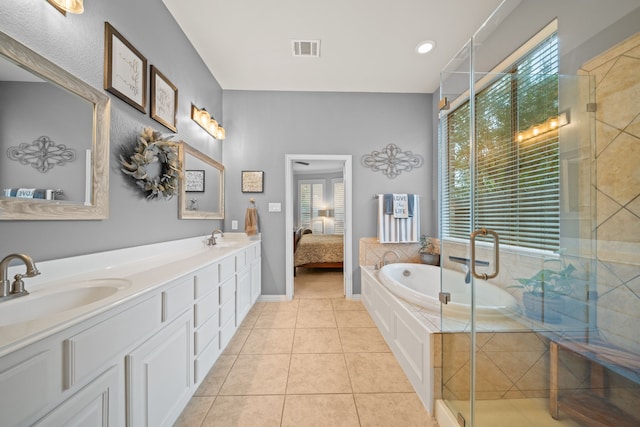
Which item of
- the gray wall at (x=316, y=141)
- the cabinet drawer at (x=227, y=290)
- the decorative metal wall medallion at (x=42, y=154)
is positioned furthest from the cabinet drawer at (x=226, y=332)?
the decorative metal wall medallion at (x=42, y=154)

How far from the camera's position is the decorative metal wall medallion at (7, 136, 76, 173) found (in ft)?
2.97

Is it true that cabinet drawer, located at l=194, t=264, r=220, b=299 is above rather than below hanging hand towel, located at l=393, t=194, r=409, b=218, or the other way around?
below

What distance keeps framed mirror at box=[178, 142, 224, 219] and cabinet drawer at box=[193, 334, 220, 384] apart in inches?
42.5

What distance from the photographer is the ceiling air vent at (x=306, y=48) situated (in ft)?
7.33

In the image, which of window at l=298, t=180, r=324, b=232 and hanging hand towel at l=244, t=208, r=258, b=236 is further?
window at l=298, t=180, r=324, b=232

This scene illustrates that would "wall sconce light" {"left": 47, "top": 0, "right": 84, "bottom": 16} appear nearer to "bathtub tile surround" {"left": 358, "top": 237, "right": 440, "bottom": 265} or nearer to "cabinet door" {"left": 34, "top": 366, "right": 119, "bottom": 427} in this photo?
"cabinet door" {"left": 34, "top": 366, "right": 119, "bottom": 427}

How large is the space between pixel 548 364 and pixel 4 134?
247 centimetres

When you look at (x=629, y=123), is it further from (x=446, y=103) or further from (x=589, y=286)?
(x=446, y=103)

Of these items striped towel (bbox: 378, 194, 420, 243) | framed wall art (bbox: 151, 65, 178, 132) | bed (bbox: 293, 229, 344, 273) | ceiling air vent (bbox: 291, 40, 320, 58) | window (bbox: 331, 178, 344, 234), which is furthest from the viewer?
window (bbox: 331, 178, 344, 234)

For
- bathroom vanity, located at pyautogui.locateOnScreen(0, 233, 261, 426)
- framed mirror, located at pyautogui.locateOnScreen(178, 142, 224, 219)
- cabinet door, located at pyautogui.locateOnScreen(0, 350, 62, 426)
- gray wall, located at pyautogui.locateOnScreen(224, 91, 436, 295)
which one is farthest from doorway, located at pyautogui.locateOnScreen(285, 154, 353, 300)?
cabinet door, located at pyautogui.locateOnScreen(0, 350, 62, 426)

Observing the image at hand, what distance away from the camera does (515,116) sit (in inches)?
48.7

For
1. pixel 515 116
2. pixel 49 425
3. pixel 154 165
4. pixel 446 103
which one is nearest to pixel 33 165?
pixel 154 165

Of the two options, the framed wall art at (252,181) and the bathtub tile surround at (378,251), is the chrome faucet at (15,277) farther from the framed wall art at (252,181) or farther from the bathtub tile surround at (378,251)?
the bathtub tile surround at (378,251)

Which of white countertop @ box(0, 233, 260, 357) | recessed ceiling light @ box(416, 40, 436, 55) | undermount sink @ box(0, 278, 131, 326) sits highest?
recessed ceiling light @ box(416, 40, 436, 55)
